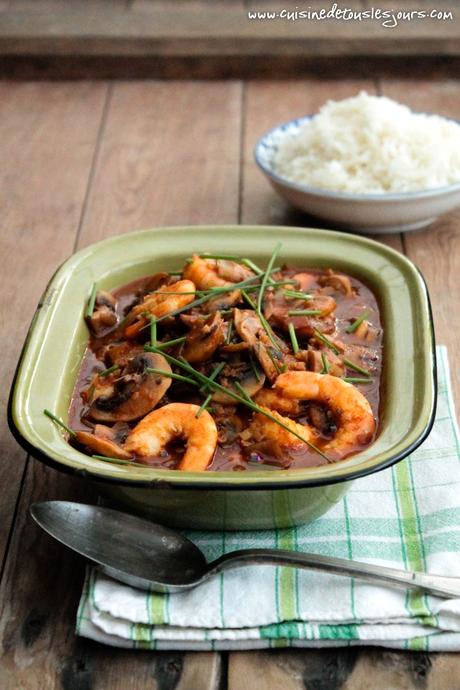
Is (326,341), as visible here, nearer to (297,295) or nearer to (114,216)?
(297,295)

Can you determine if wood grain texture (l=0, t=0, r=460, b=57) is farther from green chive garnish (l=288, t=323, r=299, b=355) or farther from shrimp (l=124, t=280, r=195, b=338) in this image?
green chive garnish (l=288, t=323, r=299, b=355)

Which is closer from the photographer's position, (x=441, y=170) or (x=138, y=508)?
(x=138, y=508)

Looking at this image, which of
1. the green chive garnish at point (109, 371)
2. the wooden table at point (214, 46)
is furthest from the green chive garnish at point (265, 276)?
the wooden table at point (214, 46)

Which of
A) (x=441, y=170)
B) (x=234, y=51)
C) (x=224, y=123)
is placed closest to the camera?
(x=441, y=170)

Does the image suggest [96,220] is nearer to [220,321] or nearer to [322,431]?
[220,321]

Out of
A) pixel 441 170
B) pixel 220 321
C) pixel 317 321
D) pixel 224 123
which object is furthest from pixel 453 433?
pixel 224 123

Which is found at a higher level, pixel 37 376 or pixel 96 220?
pixel 37 376

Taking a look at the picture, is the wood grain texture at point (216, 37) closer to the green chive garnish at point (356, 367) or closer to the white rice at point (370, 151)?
the white rice at point (370, 151)

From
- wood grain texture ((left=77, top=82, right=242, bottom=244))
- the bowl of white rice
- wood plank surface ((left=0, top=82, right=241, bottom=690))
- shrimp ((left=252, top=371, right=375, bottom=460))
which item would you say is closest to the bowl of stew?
shrimp ((left=252, top=371, right=375, bottom=460))
